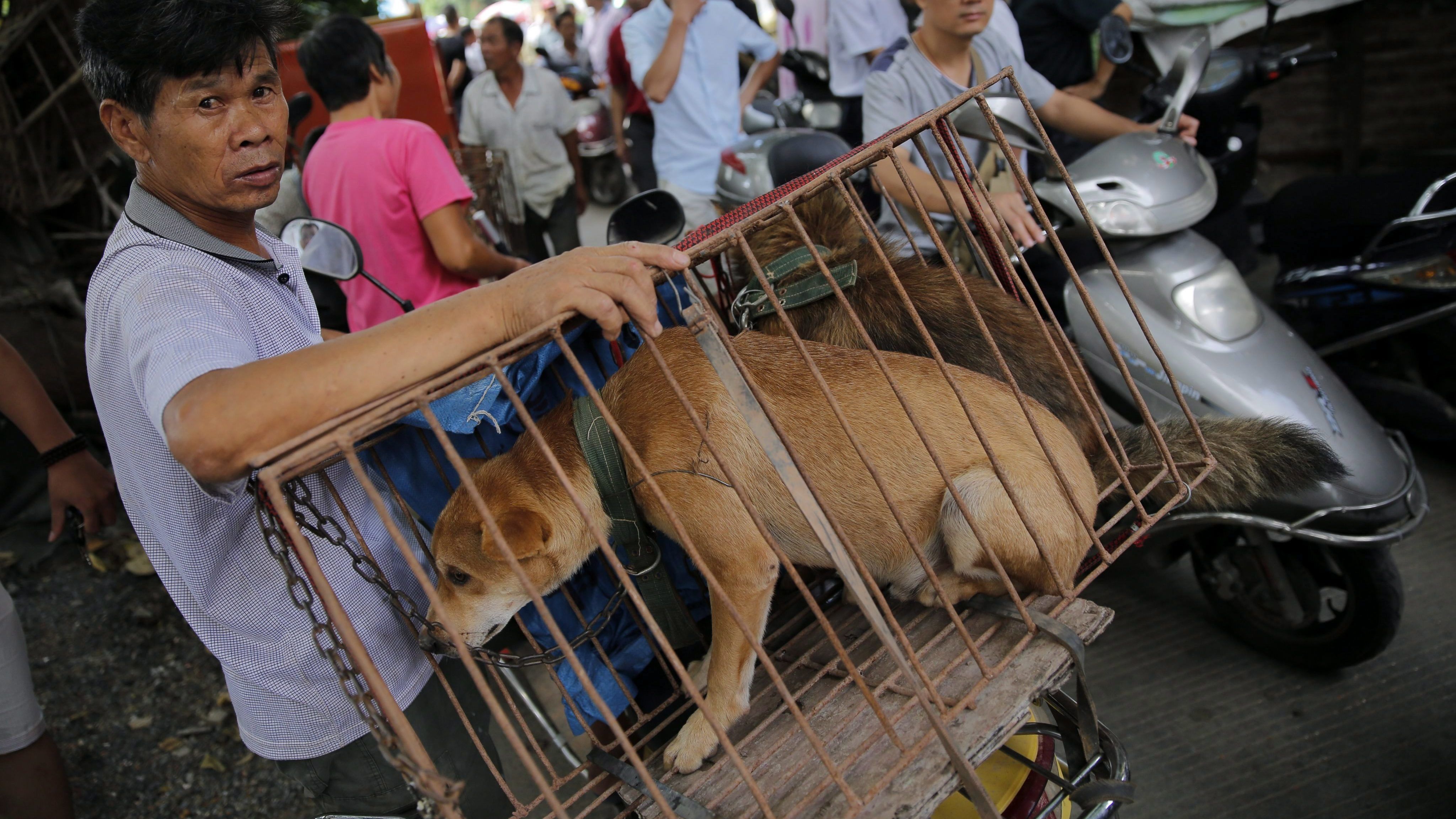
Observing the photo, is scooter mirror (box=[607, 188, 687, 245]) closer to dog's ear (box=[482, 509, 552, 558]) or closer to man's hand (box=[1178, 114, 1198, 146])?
dog's ear (box=[482, 509, 552, 558])

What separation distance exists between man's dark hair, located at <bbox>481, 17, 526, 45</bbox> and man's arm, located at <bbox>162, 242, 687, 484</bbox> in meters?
5.55

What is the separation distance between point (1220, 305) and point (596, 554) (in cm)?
227

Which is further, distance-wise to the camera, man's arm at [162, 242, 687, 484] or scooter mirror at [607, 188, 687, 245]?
scooter mirror at [607, 188, 687, 245]

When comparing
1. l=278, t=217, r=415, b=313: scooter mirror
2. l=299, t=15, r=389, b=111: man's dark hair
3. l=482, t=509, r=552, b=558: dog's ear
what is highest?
l=299, t=15, r=389, b=111: man's dark hair

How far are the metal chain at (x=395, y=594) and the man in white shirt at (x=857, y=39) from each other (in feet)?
13.8

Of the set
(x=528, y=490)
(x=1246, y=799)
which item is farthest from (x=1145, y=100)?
(x=528, y=490)

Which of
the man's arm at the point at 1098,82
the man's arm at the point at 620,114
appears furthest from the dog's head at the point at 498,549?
the man's arm at the point at 620,114

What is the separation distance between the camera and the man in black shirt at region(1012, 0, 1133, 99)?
475 cm

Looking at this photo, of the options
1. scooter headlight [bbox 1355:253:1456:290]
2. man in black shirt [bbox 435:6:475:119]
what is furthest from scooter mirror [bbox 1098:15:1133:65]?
man in black shirt [bbox 435:6:475:119]

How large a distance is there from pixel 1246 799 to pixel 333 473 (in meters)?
2.78

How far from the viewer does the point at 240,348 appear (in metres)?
1.41

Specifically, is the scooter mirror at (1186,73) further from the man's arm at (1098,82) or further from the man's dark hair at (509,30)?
the man's dark hair at (509,30)

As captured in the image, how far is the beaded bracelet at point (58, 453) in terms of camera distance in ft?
7.50

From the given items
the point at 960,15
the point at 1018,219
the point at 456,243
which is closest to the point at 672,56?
the point at 960,15
